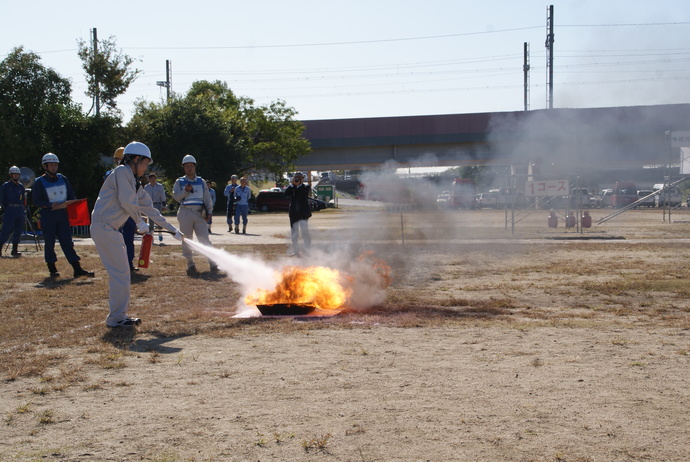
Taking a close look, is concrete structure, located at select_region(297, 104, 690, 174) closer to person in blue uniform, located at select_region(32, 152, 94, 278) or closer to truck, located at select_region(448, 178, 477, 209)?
truck, located at select_region(448, 178, 477, 209)

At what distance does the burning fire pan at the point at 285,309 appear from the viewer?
8.70m

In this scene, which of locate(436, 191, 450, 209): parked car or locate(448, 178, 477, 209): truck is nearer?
locate(436, 191, 450, 209): parked car

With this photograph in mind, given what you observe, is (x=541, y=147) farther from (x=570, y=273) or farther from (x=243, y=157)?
(x=243, y=157)

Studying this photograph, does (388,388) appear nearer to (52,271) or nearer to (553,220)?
(52,271)

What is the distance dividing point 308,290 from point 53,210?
20.5ft

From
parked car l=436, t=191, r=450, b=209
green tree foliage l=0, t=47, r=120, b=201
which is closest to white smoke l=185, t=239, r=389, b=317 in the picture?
parked car l=436, t=191, r=450, b=209

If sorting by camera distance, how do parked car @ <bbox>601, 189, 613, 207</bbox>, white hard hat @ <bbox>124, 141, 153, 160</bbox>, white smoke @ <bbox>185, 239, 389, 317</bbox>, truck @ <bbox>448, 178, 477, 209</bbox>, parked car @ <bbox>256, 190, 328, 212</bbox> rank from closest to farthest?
1. white hard hat @ <bbox>124, 141, 153, 160</bbox>
2. white smoke @ <bbox>185, 239, 389, 317</bbox>
3. truck @ <bbox>448, 178, 477, 209</bbox>
4. parked car @ <bbox>256, 190, 328, 212</bbox>
5. parked car @ <bbox>601, 189, 613, 207</bbox>

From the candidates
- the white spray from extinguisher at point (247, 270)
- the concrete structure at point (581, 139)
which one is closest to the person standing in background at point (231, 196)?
the concrete structure at point (581, 139)

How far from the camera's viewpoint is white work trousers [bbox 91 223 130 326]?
805cm

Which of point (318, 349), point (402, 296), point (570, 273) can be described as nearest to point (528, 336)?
point (318, 349)

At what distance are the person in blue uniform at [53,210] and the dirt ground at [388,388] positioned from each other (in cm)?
451

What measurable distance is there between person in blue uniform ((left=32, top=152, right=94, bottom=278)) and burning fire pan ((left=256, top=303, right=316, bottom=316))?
553cm

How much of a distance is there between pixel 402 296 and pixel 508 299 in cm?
159

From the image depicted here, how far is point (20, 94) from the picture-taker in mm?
28469
